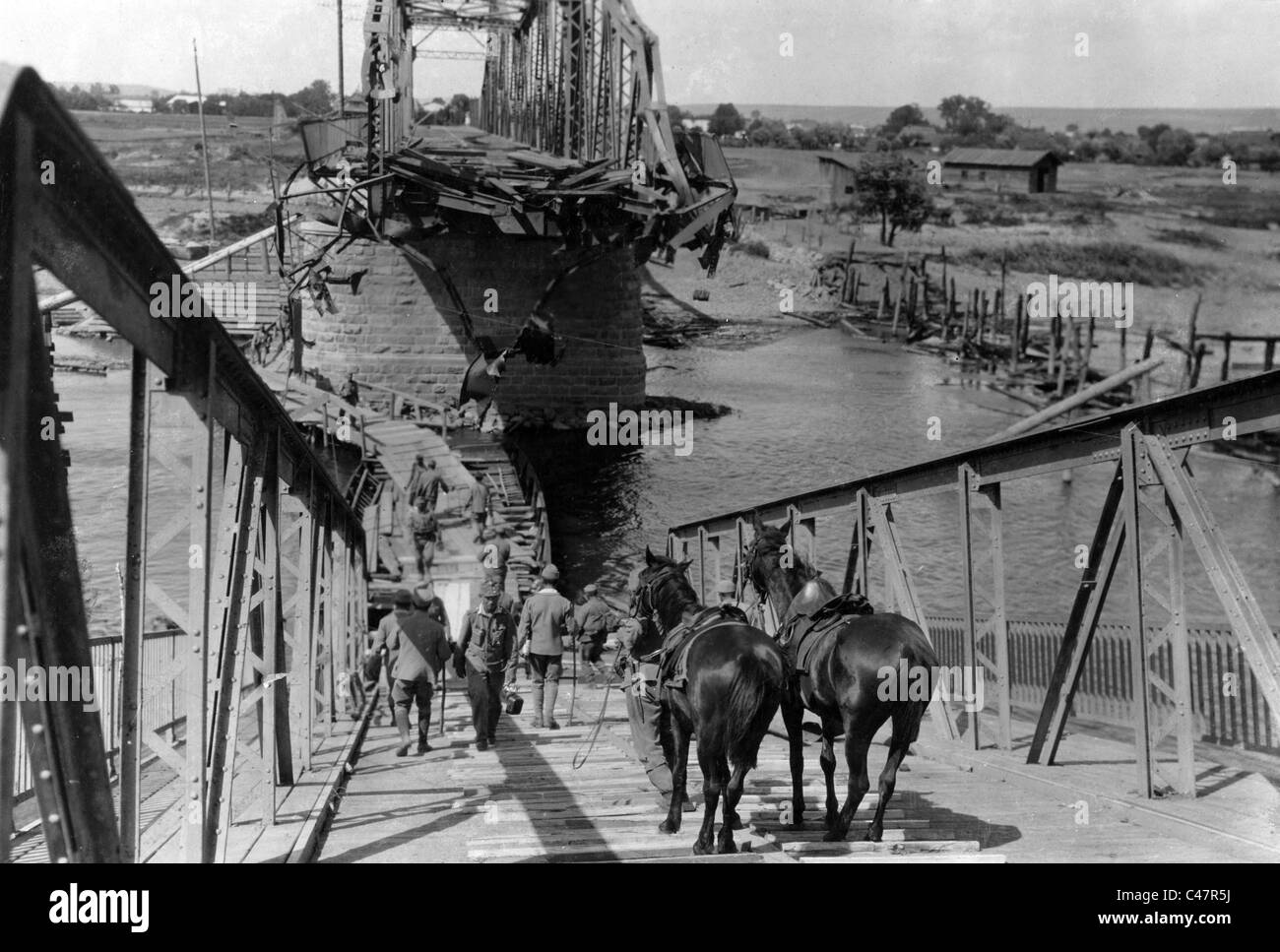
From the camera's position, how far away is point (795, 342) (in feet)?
248

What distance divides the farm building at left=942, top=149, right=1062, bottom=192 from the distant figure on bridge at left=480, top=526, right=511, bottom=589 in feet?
237

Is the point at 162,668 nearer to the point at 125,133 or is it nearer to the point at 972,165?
the point at 972,165

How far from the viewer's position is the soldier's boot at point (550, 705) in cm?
1471

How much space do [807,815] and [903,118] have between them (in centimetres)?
12783

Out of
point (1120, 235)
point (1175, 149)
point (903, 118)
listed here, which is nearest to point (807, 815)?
point (1120, 235)

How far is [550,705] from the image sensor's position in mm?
14836

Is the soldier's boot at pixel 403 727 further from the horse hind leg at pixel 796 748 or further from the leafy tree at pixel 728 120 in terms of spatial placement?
the leafy tree at pixel 728 120

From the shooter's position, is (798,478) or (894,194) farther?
(894,194)

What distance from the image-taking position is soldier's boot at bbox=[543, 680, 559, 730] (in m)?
14.7

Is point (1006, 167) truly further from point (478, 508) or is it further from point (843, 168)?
point (478, 508)

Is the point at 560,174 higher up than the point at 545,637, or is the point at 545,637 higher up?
the point at 560,174

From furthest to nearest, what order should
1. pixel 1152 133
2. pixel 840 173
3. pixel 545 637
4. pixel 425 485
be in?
pixel 1152 133 → pixel 840 173 → pixel 425 485 → pixel 545 637

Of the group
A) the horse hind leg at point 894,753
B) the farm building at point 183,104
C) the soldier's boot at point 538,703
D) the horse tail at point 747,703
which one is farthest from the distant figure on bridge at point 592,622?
the farm building at point 183,104

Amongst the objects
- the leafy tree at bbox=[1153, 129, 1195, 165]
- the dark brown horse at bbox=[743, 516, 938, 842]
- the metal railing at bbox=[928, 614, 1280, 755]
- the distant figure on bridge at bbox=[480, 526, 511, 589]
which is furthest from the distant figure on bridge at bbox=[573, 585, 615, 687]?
the leafy tree at bbox=[1153, 129, 1195, 165]
